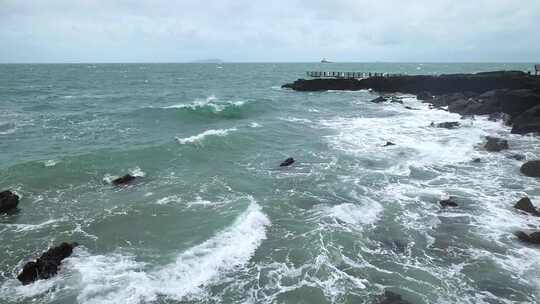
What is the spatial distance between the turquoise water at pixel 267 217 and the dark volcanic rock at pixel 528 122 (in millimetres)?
1121

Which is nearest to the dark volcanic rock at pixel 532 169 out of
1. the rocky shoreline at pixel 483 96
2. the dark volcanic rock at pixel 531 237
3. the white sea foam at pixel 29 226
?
the rocky shoreline at pixel 483 96

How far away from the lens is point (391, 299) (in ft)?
34.9

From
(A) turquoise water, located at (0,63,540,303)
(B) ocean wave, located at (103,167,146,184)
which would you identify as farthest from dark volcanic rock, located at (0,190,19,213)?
(B) ocean wave, located at (103,167,146,184)

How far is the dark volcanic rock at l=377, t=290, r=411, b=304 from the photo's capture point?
10.5m

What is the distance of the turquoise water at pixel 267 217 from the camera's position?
38.2 ft

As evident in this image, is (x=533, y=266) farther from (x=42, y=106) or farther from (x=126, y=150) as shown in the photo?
(x=42, y=106)

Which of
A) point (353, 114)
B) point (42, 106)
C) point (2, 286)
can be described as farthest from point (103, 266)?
point (42, 106)

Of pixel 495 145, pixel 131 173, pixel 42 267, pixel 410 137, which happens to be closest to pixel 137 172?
pixel 131 173

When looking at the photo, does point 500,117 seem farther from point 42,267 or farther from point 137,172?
point 42,267

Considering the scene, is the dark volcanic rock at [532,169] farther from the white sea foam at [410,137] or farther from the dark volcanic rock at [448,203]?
the dark volcanic rock at [448,203]

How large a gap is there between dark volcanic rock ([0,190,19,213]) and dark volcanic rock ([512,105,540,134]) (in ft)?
118

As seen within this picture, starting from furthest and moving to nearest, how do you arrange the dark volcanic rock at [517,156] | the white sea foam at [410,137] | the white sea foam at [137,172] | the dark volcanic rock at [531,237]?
the white sea foam at [410,137], the dark volcanic rock at [517,156], the white sea foam at [137,172], the dark volcanic rock at [531,237]

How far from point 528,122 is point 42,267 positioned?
36603 millimetres

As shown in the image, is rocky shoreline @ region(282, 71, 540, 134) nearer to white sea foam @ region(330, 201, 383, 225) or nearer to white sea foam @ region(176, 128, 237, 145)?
white sea foam @ region(330, 201, 383, 225)
